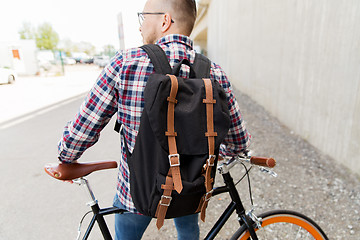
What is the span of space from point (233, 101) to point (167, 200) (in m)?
0.55

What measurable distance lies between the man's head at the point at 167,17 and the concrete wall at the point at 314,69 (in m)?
2.92

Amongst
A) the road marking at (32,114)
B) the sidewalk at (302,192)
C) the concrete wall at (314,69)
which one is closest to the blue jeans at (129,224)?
the sidewalk at (302,192)

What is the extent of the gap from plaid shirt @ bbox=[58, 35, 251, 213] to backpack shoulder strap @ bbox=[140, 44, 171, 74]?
29 millimetres

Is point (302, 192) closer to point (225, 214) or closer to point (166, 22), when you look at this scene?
point (225, 214)

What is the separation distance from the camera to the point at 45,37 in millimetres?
42844

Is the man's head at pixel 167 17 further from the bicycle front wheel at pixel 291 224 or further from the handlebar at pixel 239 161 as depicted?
the bicycle front wheel at pixel 291 224

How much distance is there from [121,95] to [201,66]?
36 centimetres

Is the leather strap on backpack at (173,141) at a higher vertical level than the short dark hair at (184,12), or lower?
lower

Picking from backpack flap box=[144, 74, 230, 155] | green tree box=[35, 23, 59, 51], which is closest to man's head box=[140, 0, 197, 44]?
backpack flap box=[144, 74, 230, 155]

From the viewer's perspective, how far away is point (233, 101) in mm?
1259

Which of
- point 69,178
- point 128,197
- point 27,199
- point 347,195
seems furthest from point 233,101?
point 27,199

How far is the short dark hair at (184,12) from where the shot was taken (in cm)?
118

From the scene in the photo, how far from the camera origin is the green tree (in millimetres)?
42106

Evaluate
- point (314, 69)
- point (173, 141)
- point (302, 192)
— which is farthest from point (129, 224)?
point (314, 69)
